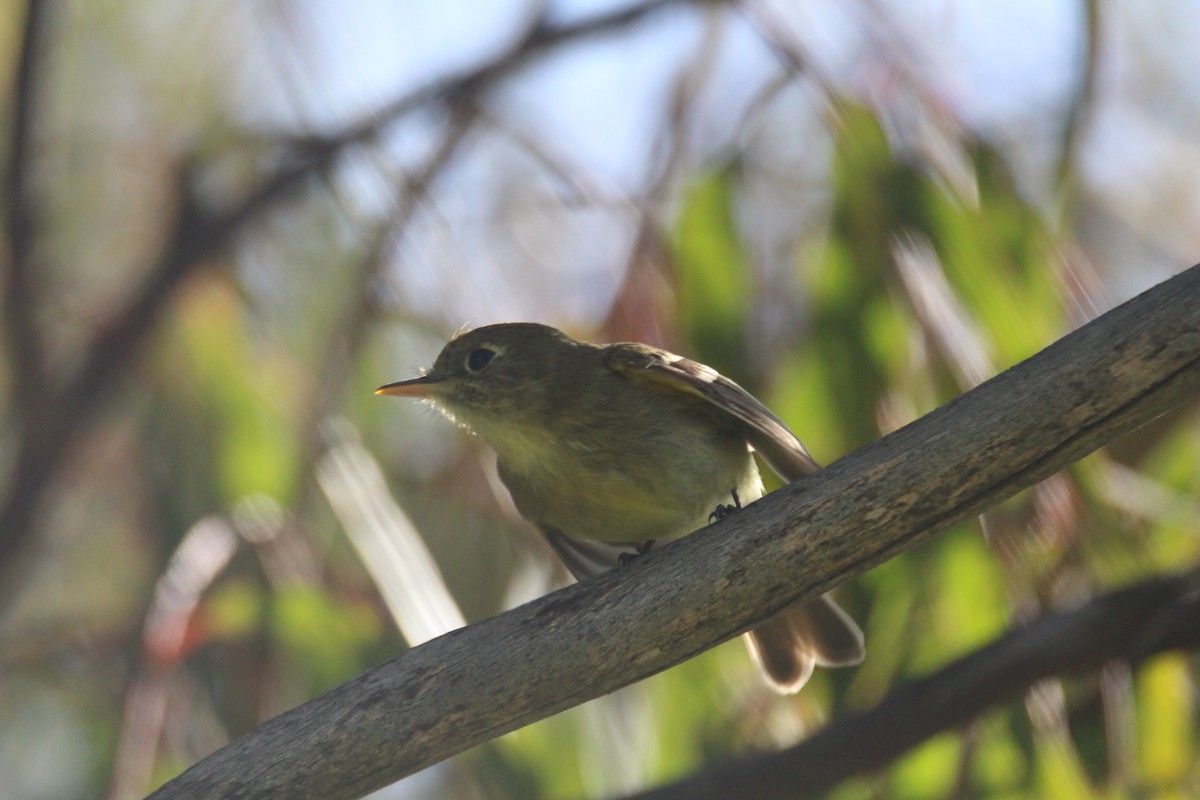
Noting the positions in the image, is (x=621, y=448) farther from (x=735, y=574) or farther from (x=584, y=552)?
(x=735, y=574)

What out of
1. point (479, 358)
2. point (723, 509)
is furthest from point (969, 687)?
point (479, 358)

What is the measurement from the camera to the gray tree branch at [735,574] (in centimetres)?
188

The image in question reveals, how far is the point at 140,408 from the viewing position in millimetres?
5180

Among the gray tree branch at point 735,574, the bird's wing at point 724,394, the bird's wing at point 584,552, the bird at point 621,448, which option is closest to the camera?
the gray tree branch at point 735,574

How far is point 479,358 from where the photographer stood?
125 inches

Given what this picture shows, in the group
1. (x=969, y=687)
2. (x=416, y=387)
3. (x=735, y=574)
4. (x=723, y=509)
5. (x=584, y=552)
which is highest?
(x=416, y=387)

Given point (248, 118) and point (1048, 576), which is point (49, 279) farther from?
point (1048, 576)

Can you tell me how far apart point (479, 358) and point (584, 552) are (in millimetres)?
573

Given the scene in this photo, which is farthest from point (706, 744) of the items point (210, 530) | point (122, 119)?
point (122, 119)

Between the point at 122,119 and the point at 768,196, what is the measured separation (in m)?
2.74

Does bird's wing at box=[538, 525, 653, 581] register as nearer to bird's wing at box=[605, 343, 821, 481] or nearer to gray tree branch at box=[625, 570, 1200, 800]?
bird's wing at box=[605, 343, 821, 481]

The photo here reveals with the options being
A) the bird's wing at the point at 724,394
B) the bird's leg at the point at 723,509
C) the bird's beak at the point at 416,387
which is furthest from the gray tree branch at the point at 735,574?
the bird's beak at the point at 416,387

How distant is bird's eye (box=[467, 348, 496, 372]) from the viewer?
3154 millimetres

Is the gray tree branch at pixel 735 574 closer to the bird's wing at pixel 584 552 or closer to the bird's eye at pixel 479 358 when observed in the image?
the bird's wing at pixel 584 552
